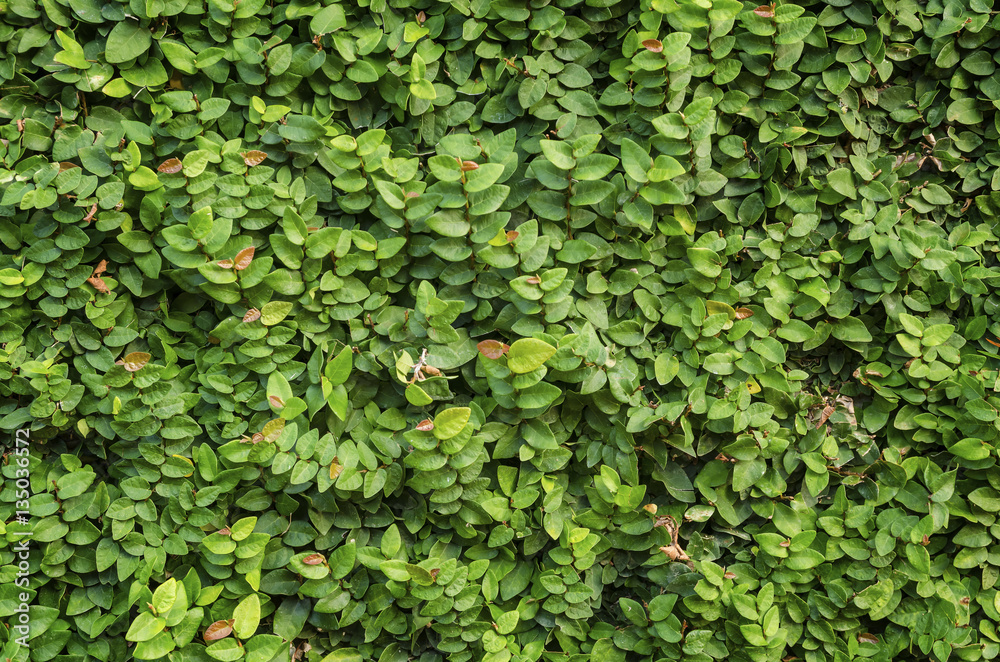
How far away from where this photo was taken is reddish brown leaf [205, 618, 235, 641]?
6.15 ft

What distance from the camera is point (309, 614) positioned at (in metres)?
2.05

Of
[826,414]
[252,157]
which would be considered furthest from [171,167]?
[826,414]

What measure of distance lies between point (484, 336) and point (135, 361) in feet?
3.33

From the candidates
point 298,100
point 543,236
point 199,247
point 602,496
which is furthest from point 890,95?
point 199,247

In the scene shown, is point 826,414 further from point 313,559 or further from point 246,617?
point 246,617

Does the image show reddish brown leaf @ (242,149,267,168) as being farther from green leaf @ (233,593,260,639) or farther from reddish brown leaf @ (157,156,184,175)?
green leaf @ (233,593,260,639)

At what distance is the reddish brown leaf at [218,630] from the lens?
6.15 feet

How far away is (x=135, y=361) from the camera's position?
201 cm

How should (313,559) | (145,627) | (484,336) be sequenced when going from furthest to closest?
(484,336) → (313,559) → (145,627)

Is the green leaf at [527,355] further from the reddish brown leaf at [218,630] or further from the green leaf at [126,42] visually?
the green leaf at [126,42]

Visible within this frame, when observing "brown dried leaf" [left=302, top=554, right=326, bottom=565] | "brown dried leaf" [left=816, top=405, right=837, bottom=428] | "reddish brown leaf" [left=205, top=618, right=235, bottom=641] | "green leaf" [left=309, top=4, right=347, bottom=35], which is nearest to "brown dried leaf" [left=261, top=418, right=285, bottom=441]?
"brown dried leaf" [left=302, top=554, right=326, bottom=565]

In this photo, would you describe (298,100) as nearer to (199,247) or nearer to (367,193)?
(367,193)

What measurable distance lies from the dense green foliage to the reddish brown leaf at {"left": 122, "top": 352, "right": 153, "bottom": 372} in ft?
0.11

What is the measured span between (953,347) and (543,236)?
1.38 m
